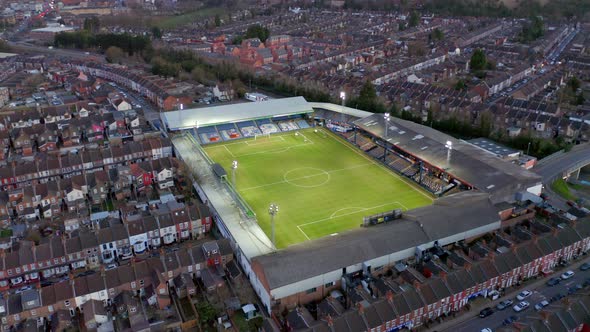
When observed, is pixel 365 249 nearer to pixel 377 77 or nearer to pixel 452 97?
pixel 452 97

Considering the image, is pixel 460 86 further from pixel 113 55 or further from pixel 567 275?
pixel 113 55

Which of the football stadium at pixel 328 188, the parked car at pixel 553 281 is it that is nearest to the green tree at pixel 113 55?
the football stadium at pixel 328 188

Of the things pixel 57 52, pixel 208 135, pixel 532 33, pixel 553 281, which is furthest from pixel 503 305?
pixel 57 52

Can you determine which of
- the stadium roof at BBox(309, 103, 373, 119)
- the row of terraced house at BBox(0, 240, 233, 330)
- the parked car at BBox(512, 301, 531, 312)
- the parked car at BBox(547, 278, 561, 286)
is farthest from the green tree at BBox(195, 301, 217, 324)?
the stadium roof at BBox(309, 103, 373, 119)

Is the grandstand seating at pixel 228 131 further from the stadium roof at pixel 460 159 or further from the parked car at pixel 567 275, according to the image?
the parked car at pixel 567 275

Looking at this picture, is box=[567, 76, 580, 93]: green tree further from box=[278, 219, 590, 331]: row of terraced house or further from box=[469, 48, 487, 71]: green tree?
box=[278, 219, 590, 331]: row of terraced house
